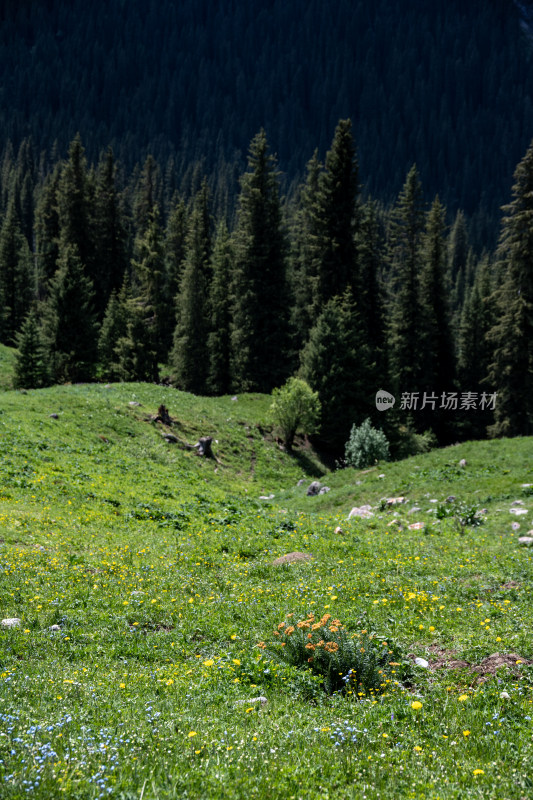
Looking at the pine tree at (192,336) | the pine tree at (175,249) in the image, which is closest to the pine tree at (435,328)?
the pine tree at (192,336)

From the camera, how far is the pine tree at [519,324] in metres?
38.7

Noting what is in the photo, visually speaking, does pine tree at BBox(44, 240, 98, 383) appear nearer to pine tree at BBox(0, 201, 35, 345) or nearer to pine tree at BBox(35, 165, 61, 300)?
pine tree at BBox(35, 165, 61, 300)

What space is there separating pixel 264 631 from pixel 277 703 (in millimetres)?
2037

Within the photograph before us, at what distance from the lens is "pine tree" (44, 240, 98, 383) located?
4556 cm

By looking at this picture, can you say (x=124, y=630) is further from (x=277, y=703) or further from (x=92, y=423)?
(x=92, y=423)

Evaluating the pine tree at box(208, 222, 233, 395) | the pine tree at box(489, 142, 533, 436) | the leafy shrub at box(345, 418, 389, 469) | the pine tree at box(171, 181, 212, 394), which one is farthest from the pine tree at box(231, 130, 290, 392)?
the leafy shrub at box(345, 418, 389, 469)

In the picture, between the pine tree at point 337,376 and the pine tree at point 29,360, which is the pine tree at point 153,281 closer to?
the pine tree at point 29,360

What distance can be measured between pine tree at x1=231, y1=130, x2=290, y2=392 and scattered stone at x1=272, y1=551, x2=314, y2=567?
117 feet

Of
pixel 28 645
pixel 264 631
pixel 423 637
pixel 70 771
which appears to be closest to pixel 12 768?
pixel 70 771

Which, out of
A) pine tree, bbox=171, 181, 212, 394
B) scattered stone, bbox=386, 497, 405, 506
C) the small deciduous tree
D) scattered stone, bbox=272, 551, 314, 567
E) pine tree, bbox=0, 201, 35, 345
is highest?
pine tree, bbox=0, 201, 35, 345

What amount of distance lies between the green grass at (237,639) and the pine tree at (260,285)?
97.7ft

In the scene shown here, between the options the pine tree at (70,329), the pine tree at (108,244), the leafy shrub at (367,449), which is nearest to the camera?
the leafy shrub at (367,449)

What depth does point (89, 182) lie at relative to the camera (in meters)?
64.6

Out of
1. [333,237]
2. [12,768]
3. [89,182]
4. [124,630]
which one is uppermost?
Result: [89,182]
